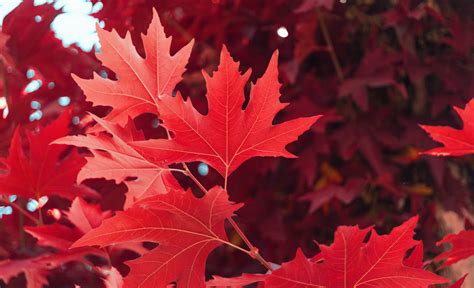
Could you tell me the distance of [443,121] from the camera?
4.19ft

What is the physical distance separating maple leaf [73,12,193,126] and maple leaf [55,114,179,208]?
0.08 feet

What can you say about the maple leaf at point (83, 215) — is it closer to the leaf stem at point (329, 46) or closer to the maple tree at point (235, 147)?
the maple tree at point (235, 147)

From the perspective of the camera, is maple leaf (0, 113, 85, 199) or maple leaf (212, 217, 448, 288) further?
maple leaf (0, 113, 85, 199)

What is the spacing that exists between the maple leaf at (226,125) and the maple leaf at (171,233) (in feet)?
0.14

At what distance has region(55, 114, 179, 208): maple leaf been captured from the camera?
50 cm

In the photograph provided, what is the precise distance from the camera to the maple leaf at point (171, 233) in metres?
0.46

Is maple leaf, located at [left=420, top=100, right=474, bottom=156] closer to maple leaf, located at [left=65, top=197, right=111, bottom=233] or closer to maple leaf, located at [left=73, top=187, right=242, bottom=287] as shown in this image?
maple leaf, located at [left=73, top=187, right=242, bottom=287]

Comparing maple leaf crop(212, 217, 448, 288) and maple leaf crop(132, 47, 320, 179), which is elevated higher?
maple leaf crop(132, 47, 320, 179)

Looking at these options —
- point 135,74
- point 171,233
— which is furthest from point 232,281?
point 135,74

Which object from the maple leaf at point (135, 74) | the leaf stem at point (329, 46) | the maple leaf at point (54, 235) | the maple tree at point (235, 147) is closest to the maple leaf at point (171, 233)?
the maple tree at point (235, 147)

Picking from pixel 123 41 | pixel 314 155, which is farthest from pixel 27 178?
pixel 314 155

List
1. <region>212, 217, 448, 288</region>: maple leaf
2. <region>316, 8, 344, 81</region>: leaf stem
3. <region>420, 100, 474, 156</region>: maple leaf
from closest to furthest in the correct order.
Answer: <region>212, 217, 448, 288</region>: maple leaf, <region>420, 100, 474, 156</region>: maple leaf, <region>316, 8, 344, 81</region>: leaf stem

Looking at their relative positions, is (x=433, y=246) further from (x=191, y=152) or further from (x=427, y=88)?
(x=191, y=152)

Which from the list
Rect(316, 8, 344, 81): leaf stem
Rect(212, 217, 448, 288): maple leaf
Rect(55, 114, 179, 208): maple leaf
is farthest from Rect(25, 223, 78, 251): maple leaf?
Rect(316, 8, 344, 81): leaf stem
